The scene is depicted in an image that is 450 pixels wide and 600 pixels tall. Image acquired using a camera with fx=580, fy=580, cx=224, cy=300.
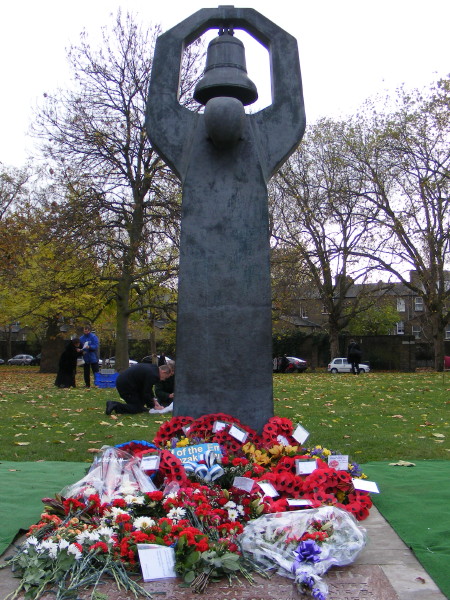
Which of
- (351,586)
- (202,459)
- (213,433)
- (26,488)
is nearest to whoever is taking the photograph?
(351,586)

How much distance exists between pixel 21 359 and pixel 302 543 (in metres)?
59.7

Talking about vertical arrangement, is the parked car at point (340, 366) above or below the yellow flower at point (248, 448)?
above

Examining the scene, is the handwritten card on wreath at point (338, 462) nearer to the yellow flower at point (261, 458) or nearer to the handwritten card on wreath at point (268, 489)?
the yellow flower at point (261, 458)

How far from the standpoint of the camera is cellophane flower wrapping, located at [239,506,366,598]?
9.75 ft

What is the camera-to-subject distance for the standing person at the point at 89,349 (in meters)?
16.1

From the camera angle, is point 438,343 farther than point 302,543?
Yes

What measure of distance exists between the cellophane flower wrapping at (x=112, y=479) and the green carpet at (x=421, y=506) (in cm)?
173

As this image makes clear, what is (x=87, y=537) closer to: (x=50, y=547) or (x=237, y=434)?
(x=50, y=547)

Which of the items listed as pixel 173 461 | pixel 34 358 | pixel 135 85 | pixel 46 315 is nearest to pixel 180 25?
pixel 173 461

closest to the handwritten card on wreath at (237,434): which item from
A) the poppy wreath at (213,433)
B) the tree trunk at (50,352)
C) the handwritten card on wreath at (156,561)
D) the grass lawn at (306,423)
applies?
the poppy wreath at (213,433)

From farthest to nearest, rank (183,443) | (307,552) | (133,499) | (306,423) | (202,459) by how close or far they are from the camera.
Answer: (306,423) → (183,443) → (202,459) → (133,499) → (307,552)

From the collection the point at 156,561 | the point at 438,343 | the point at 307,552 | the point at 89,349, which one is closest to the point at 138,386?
the point at 89,349

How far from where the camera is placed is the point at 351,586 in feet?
9.53

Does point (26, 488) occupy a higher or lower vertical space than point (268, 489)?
lower
